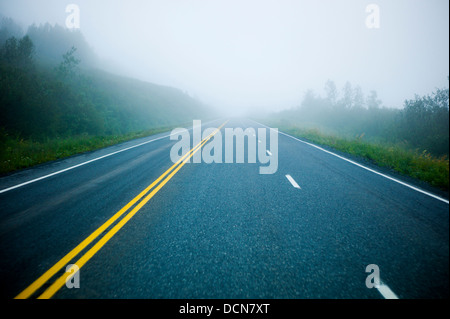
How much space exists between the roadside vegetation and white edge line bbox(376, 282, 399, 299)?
530 centimetres

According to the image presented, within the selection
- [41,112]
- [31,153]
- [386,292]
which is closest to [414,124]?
[386,292]

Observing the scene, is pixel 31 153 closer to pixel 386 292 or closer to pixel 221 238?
pixel 221 238

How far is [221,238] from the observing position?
3023mm

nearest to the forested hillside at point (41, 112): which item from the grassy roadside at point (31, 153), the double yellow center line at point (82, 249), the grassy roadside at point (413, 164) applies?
the grassy roadside at point (31, 153)

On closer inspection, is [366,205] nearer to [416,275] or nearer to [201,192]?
[416,275]

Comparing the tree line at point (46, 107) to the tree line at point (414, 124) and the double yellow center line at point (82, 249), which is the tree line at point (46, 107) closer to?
the double yellow center line at point (82, 249)

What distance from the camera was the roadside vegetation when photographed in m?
7.05

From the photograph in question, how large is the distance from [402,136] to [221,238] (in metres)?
22.6

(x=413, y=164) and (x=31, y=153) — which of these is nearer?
(x=413, y=164)

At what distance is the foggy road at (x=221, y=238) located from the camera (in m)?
2.19

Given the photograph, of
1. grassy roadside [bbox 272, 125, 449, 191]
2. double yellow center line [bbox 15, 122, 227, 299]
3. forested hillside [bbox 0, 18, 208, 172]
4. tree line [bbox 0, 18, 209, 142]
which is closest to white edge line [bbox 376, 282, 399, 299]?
double yellow center line [bbox 15, 122, 227, 299]

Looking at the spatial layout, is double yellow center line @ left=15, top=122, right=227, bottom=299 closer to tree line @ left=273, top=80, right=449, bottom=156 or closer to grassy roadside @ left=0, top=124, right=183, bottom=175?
grassy roadside @ left=0, top=124, right=183, bottom=175
